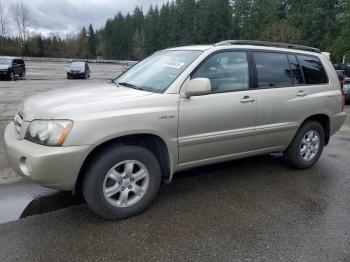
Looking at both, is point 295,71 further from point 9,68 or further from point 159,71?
point 9,68

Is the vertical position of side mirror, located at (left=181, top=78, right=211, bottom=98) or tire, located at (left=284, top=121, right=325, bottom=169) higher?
side mirror, located at (left=181, top=78, right=211, bottom=98)

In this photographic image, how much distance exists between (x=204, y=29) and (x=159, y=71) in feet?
252

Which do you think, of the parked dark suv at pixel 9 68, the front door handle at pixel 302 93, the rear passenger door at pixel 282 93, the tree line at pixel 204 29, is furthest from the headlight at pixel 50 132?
the tree line at pixel 204 29

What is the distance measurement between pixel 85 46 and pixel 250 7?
184ft

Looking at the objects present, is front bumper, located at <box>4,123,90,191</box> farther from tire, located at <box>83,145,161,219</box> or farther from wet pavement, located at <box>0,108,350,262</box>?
wet pavement, located at <box>0,108,350,262</box>

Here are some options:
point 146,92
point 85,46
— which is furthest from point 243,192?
point 85,46

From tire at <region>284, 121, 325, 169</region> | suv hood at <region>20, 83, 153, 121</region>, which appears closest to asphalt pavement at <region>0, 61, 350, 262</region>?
tire at <region>284, 121, 325, 169</region>

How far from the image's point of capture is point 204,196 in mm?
4180

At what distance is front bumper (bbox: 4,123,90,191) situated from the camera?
306cm

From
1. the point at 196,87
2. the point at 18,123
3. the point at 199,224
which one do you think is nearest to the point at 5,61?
the point at 18,123

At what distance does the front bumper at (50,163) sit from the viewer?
10.0 feet

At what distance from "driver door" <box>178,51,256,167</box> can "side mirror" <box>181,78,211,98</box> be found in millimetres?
81

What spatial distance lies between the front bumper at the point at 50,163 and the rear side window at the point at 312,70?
3.38 m

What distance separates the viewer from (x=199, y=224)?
350 centimetres
